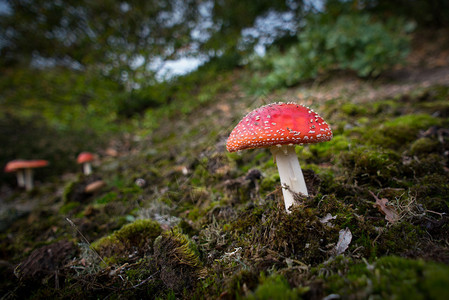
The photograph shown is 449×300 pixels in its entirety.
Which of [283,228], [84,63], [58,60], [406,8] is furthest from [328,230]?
[406,8]

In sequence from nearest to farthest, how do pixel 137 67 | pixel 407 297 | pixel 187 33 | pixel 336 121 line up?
pixel 407 297 < pixel 336 121 < pixel 137 67 < pixel 187 33

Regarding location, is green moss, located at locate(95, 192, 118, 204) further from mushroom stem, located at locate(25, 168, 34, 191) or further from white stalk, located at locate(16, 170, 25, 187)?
white stalk, located at locate(16, 170, 25, 187)

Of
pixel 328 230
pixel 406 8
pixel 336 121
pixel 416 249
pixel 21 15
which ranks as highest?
pixel 21 15

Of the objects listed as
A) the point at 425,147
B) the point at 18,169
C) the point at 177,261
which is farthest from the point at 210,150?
the point at 18,169

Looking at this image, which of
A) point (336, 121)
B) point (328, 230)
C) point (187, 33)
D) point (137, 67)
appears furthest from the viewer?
point (187, 33)

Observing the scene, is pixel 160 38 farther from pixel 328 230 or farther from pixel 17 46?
pixel 328 230

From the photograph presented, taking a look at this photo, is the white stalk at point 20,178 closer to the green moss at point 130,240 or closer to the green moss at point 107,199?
the green moss at point 107,199
